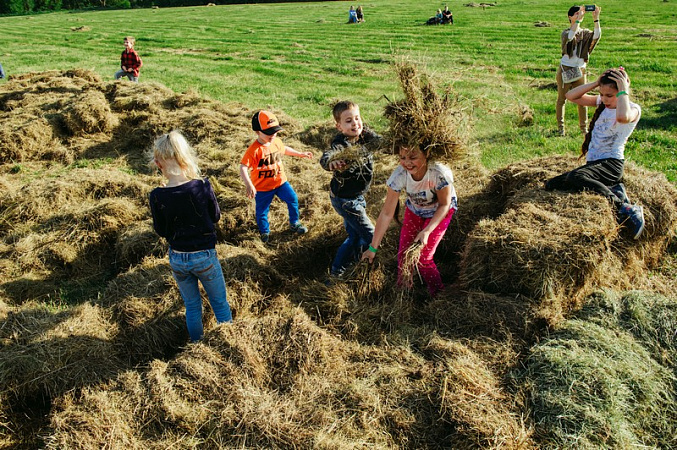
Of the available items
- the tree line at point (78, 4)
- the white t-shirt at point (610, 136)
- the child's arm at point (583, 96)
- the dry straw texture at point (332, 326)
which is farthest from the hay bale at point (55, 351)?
the tree line at point (78, 4)

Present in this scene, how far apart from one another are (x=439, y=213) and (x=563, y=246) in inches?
42.1

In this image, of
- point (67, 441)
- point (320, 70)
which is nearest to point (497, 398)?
point (67, 441)

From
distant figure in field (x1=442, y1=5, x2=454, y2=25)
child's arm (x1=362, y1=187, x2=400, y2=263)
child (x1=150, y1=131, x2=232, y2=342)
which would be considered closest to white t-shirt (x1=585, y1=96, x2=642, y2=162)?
child's arm (x1=362, y1=187, x2=400, y2=263)

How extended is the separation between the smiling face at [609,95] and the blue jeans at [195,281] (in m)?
4.36

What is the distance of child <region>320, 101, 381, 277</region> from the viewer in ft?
13.4

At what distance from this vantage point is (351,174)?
427 centimetres

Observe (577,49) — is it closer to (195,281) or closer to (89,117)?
(195,281)

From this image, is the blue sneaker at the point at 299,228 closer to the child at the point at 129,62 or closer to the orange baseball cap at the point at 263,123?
the orange baseball cap at the point at 263,123

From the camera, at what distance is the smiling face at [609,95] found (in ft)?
15.0

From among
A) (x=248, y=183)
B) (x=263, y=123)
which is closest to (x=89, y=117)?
(x=263, y=123)

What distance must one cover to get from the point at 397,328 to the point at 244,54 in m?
18.9

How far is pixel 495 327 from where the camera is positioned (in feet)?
11.4

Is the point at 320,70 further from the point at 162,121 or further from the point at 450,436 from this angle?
the point at 450,436

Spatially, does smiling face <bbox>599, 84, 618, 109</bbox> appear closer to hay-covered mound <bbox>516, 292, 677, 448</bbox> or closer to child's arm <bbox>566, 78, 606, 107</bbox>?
child's arm <bbox>566, 78, 606, 107</bbox>
